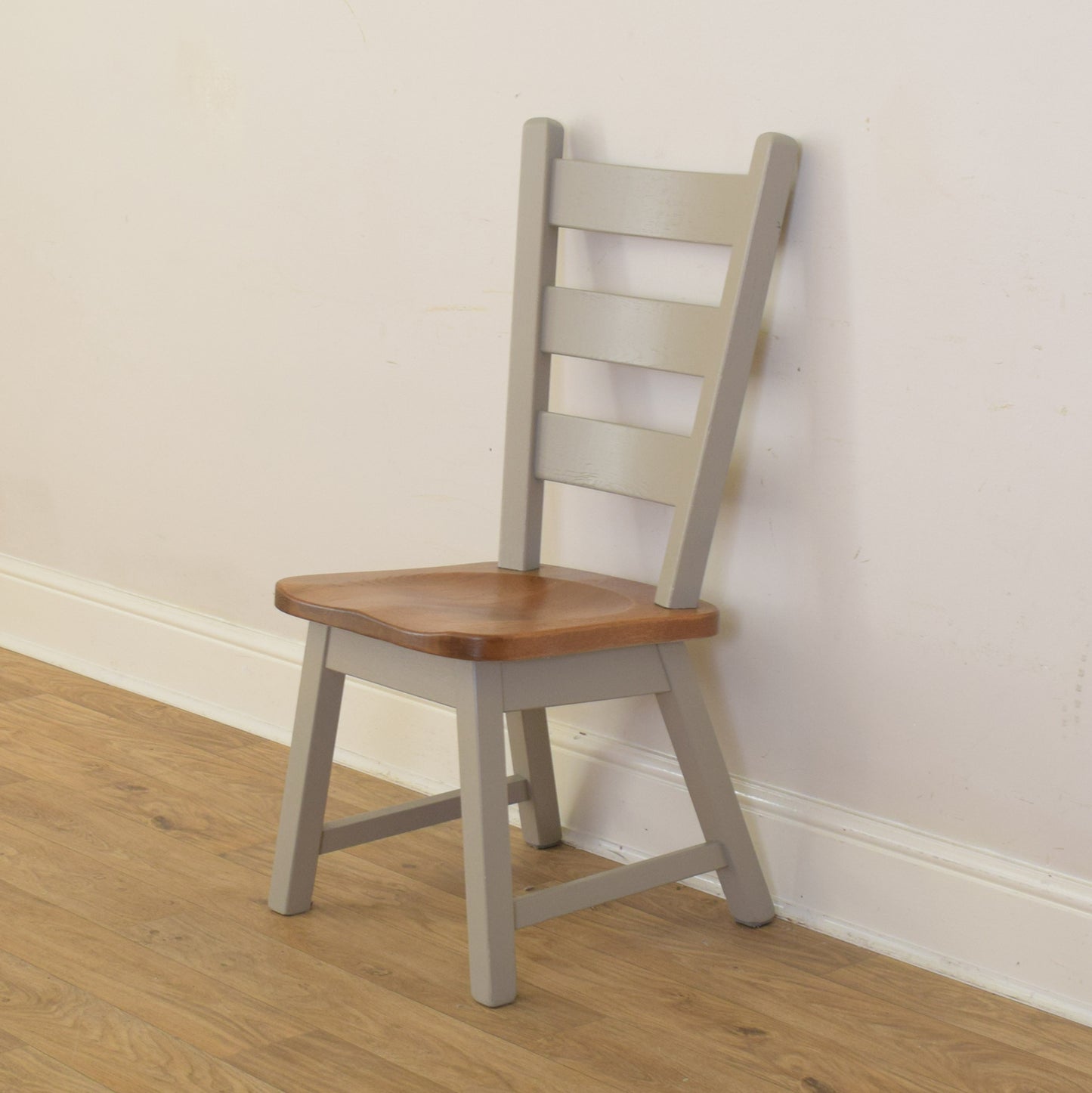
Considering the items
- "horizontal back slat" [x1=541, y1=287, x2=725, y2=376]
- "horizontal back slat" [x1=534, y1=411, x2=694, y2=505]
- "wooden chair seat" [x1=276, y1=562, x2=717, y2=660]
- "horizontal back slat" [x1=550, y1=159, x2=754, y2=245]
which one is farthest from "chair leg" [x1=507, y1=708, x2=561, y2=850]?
"horizontal back slat" [x1=550, y1=159, x2=754, y2=245]

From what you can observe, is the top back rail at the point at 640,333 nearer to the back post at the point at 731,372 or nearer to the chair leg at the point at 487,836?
the back post at the point at 731,372

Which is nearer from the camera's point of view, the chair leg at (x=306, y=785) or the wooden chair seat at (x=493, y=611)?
the wooden chair seat at (x=493, y=611)

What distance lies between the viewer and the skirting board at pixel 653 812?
145 centimetres

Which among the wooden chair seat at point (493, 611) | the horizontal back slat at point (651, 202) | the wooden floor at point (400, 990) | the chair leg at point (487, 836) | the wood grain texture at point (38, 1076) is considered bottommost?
the wood grain texture at point (38, 1076)

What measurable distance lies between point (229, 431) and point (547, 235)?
77 centimetres

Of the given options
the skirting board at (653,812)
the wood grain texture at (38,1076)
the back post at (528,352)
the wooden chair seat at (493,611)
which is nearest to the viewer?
the wood grain texture at (38,1076)

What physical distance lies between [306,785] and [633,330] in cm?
63

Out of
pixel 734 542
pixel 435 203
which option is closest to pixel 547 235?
pixel 435 203

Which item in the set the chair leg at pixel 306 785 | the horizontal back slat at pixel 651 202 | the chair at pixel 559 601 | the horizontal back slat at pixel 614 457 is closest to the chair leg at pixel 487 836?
the chair at pixel 559 601

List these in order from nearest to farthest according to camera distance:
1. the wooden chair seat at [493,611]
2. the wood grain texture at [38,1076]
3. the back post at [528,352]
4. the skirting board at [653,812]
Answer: the wood grain texture at [38,1076] < the wooden chair seat at [493,611] < the skirting board at [653,812] < the back post at [528,352]

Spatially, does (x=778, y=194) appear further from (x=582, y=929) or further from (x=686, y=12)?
(x=582, y=929)

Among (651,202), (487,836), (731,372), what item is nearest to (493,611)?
(487,836)

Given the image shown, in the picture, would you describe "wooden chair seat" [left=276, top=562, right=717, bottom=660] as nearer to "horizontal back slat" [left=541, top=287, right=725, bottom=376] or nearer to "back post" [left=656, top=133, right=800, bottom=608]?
"back post" [left=656, top=133, right=800, bottom=608]

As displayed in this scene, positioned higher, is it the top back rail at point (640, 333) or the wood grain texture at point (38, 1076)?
the top back rail at point (640, 333)
